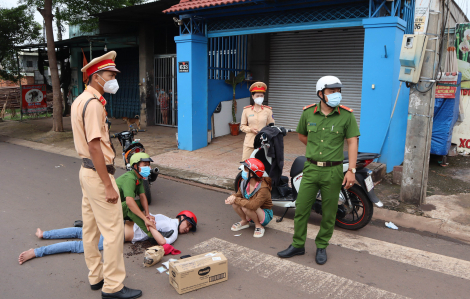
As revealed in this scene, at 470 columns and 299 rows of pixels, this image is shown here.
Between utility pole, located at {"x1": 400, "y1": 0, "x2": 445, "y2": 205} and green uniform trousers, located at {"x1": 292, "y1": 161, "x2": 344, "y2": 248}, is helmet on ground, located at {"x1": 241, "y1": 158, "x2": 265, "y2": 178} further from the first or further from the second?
utility pole, located at {"x1": 400, "y1": 0, "x2": 445, "y2": 205}

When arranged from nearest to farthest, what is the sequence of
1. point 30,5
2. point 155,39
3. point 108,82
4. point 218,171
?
point 108,82 < point 218,171 < point 155,39 < point 30,5

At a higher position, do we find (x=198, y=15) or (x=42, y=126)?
(x=198, y=15)

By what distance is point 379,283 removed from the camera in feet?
12.4

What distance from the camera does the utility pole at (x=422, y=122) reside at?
5699 millimetres

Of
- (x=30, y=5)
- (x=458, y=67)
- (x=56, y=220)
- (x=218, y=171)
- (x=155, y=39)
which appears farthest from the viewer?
(x=30, y=5)

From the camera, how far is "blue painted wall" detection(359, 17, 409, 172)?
7.01m

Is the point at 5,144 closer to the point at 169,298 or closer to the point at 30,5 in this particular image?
the point at 30,5

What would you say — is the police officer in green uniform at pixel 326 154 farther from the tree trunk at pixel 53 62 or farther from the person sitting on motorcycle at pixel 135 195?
the tree trunk at pixel 53 62

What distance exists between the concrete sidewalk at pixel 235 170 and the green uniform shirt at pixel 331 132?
2200 millimetres

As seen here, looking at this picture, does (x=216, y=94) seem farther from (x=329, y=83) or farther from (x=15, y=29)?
(x=15, y=29)

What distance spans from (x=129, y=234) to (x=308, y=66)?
8.62 metres

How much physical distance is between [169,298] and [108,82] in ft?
6.63

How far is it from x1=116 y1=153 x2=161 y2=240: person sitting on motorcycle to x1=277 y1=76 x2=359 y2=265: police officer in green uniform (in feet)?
5.64

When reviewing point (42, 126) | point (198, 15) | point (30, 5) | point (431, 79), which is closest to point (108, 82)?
point (431, 79)
